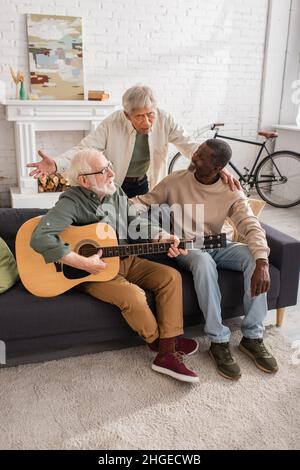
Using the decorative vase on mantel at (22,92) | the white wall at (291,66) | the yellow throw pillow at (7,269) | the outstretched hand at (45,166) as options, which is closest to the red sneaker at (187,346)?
the yellow throw pillow at (7,269)

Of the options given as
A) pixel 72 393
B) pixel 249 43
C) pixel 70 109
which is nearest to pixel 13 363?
pixel 72 393

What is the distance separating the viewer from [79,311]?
189 centimetres

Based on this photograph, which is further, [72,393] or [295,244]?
[295,244]

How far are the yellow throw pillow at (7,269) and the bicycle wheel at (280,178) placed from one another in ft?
11.9

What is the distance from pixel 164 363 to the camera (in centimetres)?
192

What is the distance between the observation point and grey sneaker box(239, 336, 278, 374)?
1973 mm

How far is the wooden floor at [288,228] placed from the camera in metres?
2.35

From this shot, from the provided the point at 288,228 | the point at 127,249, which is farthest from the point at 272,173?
the point at 127,249

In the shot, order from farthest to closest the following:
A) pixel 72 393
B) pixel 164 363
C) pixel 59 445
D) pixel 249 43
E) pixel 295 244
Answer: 1. pixel 249 43
2. pixel 295 244
3. pixel 164 363
4. pixel 72 393
5. pixel 59 445

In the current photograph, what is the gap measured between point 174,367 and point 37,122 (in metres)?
3.32

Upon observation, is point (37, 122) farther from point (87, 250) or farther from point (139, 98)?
point (87, 250)

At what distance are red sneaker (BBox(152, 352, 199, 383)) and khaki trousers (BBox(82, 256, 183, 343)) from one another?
9 centimetres

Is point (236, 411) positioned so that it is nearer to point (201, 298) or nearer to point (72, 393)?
point (201, 298)

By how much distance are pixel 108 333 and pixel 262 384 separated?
717 millimetres
